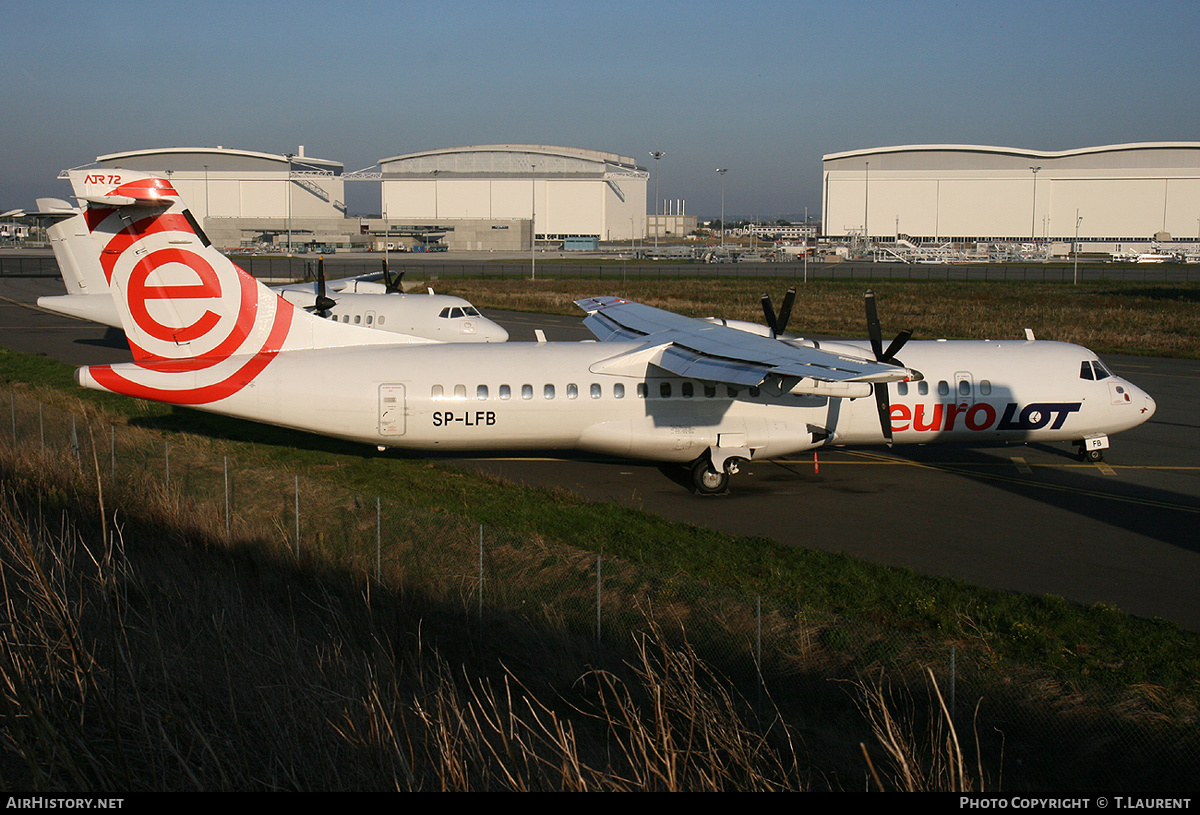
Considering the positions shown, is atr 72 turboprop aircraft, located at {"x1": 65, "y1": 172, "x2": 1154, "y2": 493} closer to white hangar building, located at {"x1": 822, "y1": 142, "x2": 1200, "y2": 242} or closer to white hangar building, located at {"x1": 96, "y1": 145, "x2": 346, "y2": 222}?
white hangar building, located at {"x1": 822, "y1": 142, "x2": 1200, "y2": 242}

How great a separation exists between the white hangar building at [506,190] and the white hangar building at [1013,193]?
1786 inches

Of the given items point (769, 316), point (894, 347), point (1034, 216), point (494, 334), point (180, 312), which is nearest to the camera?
point (180, 312)

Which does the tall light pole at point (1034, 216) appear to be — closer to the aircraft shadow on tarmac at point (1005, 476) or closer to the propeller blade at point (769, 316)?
the aircraft shadow on tarmac at point (1005, 476)

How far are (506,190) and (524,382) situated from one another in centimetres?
15255

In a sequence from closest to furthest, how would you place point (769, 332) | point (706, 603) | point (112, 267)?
point (706, 603), point (112, 267), point (769, 332)

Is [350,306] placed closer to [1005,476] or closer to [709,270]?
[1005,476]

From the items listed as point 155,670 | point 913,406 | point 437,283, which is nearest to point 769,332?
point 913,406

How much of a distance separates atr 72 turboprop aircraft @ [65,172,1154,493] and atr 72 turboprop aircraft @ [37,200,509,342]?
48.2ft

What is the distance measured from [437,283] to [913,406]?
6499 centimetres

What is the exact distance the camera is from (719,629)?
12383 millimetres

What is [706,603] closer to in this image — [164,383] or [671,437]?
[671,437]

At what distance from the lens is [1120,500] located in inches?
827

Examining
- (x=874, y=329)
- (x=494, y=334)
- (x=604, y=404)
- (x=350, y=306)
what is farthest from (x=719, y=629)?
Result: (x=350, y=306)

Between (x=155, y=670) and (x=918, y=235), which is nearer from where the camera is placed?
(x=155, y=670)
